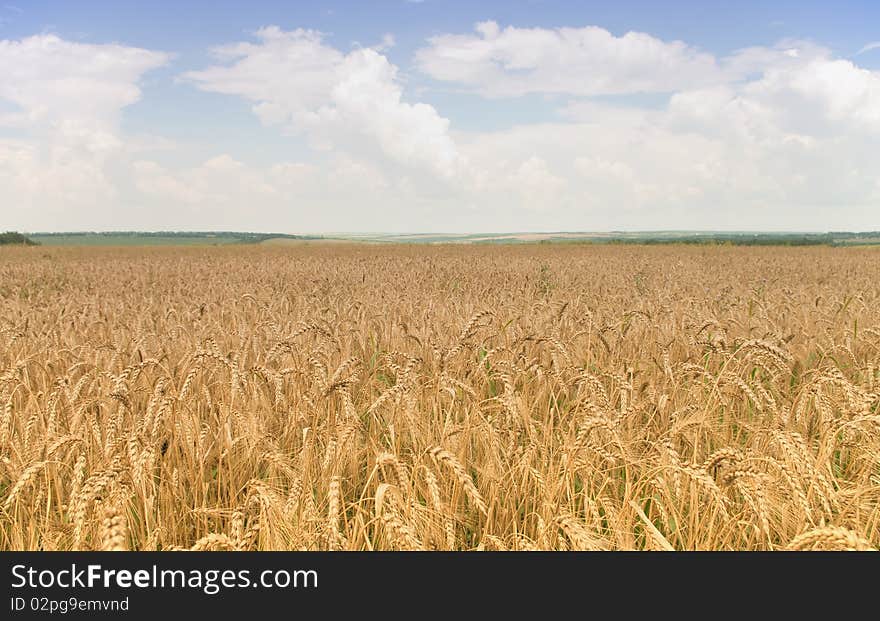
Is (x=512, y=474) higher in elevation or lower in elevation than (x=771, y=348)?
lower

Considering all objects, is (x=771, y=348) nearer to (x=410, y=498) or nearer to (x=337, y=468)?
(x=410, y=498)

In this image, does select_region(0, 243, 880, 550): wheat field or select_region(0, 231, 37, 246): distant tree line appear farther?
select_region(0, 231, 37, 246): distant tree line

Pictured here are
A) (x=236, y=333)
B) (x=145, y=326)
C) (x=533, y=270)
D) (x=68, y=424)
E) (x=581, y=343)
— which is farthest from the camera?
(x=533, y=270)

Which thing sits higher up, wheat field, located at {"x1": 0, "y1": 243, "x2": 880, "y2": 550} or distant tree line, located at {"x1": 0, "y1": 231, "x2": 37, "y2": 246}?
distant tree line, located at {"x1": 0, "y1": 231, "x2": 37, "y2": 246}

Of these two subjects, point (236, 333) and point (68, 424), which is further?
point (236, 333)

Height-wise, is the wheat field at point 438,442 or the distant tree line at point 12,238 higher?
the distant tree line at point 12,238

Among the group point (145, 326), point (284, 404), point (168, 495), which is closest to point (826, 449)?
point (284, 404)

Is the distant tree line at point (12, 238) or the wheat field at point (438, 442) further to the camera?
the distant tree line at point (12, 238)

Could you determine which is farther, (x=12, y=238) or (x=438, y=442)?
(x=12, y=238)

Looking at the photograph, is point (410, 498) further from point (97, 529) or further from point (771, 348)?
point (771, 348)

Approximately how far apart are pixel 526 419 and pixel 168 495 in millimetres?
1634

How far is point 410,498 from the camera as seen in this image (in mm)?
1896

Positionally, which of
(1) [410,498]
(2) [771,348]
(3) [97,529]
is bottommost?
(3) [97,529]
